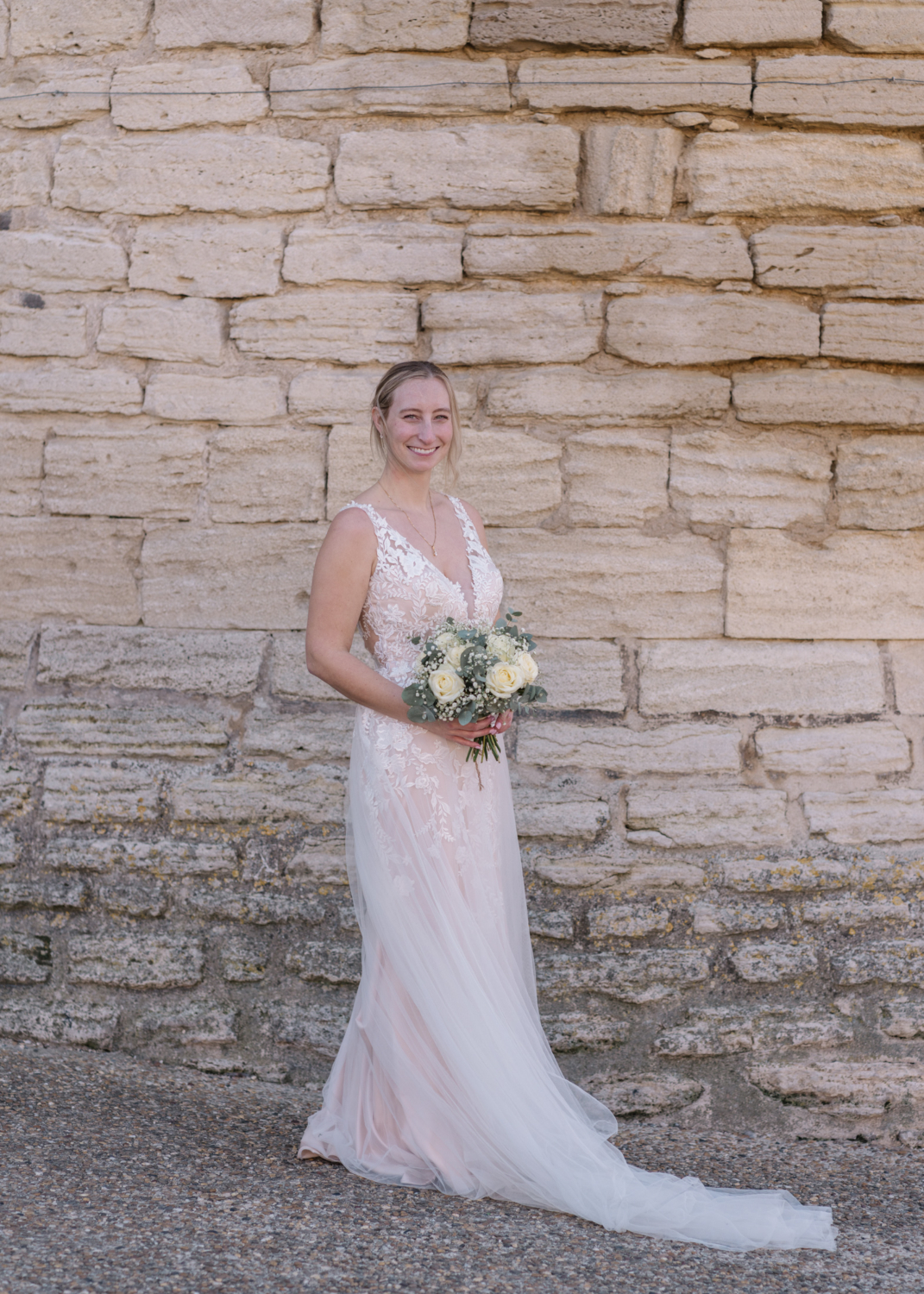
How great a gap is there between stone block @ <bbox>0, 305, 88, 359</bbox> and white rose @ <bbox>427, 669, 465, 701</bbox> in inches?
91.0

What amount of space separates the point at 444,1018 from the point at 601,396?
2.28 meters

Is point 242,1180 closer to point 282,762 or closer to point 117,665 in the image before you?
point 282,762

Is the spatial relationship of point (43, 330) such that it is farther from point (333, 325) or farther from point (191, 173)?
point (333, 325)

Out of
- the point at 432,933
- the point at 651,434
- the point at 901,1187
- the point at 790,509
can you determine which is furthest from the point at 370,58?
the point at 901,1187

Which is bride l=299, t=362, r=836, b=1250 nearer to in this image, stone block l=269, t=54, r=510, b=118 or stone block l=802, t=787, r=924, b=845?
stone block l=802, t=787, r=924, b=845

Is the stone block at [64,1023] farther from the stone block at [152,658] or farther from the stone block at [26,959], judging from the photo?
the stone block at [152,658]

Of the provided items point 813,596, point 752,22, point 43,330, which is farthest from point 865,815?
point 43,330

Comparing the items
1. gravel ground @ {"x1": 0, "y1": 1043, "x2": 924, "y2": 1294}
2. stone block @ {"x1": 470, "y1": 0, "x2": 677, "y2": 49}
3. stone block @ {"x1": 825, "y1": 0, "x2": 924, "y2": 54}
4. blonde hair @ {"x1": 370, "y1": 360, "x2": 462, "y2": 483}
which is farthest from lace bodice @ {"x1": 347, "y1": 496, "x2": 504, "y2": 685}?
stone block @ {"x1": 825, "y1": 0, "x2": 924, "y2": 54}

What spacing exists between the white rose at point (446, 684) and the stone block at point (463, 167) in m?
2.12

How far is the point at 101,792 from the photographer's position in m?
4.14

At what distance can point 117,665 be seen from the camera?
13.9 ft

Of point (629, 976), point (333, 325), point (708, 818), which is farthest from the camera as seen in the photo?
point (333, 325)

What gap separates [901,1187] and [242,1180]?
198 centimetres

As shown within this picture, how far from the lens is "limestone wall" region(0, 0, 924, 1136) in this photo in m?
4.00
